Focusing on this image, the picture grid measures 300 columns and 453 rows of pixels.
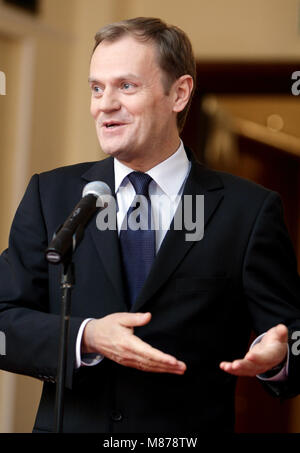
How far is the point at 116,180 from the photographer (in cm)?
162

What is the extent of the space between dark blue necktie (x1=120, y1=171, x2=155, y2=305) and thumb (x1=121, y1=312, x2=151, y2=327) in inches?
8.4

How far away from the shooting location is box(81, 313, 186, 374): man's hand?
1.28 meters

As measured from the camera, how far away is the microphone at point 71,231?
1184 mm

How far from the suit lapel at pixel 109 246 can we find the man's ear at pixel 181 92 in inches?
7.9

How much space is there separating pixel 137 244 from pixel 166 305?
139mm

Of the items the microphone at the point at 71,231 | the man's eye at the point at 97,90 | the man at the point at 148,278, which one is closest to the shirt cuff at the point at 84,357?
the man at the point at 148,278

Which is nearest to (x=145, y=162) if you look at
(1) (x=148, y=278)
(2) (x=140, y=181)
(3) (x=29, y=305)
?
(2) (x=140, y=181)

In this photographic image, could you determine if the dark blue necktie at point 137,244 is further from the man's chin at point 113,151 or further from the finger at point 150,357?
the finger at point 150,357

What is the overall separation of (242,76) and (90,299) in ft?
8.11

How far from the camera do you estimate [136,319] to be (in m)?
1.29

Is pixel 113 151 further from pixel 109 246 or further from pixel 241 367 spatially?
pixel 241 367

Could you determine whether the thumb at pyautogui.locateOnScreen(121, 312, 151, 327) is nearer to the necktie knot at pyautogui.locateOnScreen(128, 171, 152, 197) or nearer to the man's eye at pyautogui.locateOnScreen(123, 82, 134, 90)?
the necktie knot at pyautogui.locateOnScreen(128, 171, 152, 197)

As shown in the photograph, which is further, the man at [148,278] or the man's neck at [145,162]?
the man's neck at [145,162]
